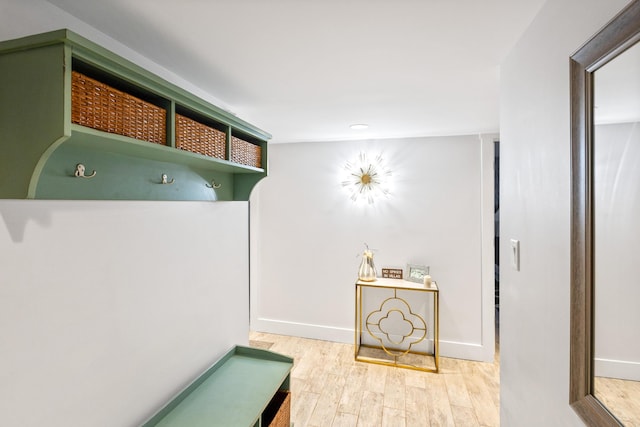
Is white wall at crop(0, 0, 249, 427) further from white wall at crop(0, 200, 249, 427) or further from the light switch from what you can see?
the light switch

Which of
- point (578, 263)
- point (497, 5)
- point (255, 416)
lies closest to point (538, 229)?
point (578, 263)

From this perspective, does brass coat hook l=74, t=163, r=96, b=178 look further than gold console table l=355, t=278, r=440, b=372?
No

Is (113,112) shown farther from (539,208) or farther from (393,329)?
(393,329)

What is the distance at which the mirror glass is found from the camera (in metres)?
0.66

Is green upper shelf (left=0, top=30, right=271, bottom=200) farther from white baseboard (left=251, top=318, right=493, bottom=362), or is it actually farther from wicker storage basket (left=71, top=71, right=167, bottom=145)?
white baseboard (left=251, top=318, right=493, bottom=362)

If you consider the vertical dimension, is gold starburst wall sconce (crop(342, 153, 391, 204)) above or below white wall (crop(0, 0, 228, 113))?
below

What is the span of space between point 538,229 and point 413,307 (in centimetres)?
250

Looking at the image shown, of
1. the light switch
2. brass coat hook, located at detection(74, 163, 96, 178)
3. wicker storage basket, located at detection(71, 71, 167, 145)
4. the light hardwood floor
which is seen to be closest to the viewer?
wicker storage basket, located at detection(71, 71, 167, 145)

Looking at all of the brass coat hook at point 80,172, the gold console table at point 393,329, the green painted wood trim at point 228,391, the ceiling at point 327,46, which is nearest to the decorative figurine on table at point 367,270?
the gold console table at point 393,329

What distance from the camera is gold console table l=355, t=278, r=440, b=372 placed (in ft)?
10.8

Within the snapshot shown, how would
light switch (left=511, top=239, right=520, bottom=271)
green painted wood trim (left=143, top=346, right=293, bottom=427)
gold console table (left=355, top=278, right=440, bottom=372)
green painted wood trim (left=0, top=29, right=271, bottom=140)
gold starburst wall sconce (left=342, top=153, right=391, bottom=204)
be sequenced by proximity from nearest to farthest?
green painted wood trim (left=0, top=29, right=271, bottom=140) < light switch (left=511, top=239, right=520, bottom=271) < green painted wood trim (left=143, top=346, right=293, bottom=427) < gold console table (left=355, top=278, right=440, bottom=372) < gold starburst wall sconce (left=342, top=153, right=391, bottom=204)

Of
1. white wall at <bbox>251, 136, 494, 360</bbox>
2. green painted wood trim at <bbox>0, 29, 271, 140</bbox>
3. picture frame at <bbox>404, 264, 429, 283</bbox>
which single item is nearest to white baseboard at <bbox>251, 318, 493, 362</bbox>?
white wall at <bbox>251, 136, 494, 360</bbox>

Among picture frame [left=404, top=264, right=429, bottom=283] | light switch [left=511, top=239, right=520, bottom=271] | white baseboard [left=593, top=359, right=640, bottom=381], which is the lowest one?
picture frame [left=404, top=264, right=429, bottom=283]

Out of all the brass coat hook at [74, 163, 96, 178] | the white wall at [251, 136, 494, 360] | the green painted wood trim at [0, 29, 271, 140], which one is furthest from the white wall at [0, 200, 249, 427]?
the white wall at [251, 136, 494, 360]
